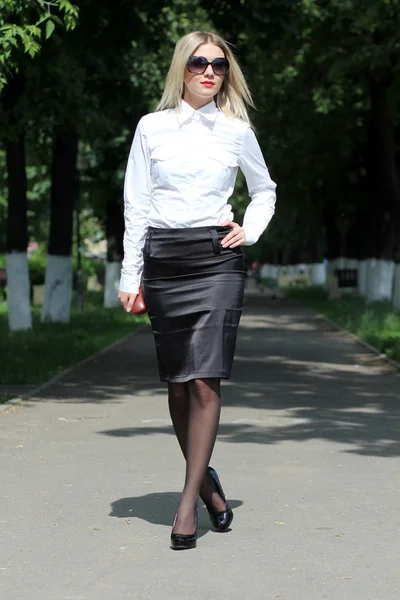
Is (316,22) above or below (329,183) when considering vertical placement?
above

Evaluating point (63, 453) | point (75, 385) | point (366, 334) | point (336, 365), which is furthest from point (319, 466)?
point (366, 334)

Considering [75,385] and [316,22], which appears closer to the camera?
[75,385]

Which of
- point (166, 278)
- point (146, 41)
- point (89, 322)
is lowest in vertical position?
point (89, 322)

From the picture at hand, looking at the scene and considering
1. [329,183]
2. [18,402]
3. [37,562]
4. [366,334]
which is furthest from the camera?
[329,183]

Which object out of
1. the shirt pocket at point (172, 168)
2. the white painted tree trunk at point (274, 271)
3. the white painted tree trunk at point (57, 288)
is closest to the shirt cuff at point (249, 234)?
the shirt pocket at point (172, 168)

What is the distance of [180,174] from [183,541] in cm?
159

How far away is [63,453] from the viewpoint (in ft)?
30.5

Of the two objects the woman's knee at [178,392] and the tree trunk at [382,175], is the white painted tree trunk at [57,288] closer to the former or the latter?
the tree trunk at [382,175]

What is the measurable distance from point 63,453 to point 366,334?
15.7m

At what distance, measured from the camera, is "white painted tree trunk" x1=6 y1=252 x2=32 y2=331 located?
23.6m

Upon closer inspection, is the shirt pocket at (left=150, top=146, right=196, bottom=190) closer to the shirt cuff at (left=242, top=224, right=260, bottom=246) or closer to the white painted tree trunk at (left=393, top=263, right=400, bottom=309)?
the shirt cuff at (left=242, top=224, right=260, bottom=246)

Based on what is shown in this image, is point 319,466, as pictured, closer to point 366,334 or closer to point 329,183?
point 366,334

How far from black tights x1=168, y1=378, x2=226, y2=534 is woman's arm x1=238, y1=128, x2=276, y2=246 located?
0.70 metres

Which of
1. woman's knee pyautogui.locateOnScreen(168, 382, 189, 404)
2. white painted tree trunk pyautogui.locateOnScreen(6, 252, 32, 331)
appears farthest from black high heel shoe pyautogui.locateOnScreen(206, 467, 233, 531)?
white painted tree trunk pyautogui.locateOnScreen(6, 252, 32, 331)
